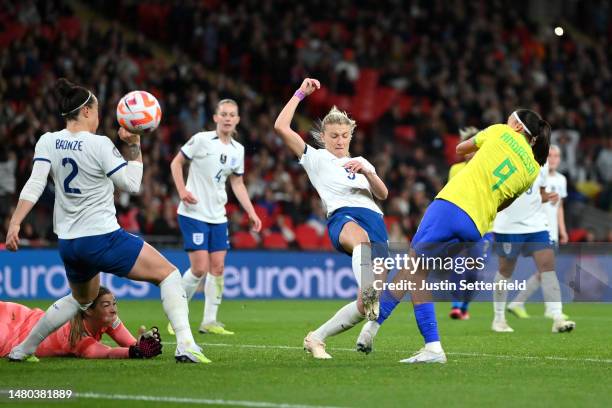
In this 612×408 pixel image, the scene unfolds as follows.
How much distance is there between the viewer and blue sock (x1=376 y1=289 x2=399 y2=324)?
9.09 meters

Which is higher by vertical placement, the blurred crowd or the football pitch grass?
the blurred crowd

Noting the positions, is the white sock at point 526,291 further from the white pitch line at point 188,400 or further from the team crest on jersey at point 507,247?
the white pitch line at point 188,400

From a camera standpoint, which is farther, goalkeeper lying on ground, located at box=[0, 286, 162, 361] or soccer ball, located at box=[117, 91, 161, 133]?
goalkeeper lying on ground, located at box=[0, 286, 162, 361]

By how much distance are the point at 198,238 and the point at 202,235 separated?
0.06 meters

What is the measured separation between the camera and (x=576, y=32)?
1347 inches

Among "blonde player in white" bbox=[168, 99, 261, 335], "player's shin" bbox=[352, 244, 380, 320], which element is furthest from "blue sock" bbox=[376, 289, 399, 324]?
"blonde player in white" bbox=[168, 99, 261, 335]

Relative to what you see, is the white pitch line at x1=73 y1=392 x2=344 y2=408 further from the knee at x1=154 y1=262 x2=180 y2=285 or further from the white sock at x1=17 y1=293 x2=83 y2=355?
the white sock at x1=17 y1=293 x2=83 y2=355

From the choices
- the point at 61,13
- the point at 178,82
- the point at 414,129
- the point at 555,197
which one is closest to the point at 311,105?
the point at 414,129

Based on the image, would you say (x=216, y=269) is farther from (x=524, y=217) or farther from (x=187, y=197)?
(x=524, y=217)

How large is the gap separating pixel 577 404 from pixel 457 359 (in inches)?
106

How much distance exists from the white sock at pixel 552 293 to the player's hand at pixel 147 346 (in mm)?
5683

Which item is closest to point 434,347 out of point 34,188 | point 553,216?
point 34,188

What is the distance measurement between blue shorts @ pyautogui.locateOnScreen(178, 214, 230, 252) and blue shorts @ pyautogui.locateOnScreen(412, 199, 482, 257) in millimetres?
4702

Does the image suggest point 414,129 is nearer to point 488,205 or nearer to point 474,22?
point 474,22
